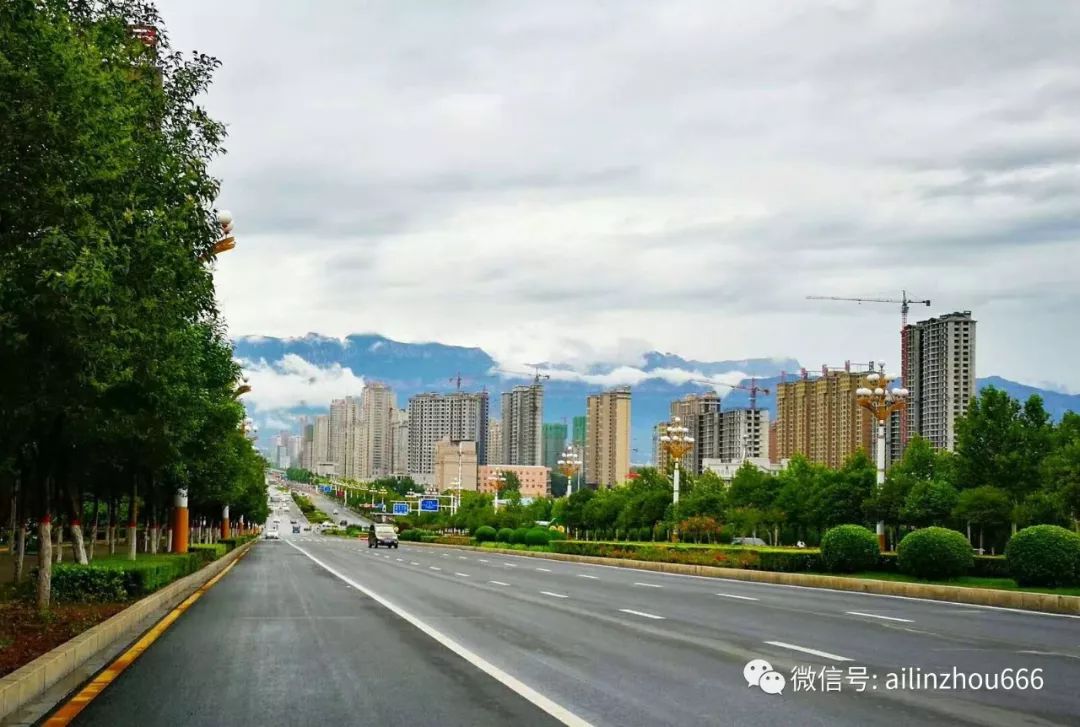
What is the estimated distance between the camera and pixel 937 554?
103ft

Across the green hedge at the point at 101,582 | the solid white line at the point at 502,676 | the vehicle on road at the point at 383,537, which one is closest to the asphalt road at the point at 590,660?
the solid white line at the point at 502,676

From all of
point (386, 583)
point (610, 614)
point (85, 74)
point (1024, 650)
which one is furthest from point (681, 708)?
point (386, 583)

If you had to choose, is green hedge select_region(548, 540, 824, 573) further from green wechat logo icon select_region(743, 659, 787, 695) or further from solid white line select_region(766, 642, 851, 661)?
green wechat logo icon select_region(743, 659, 787, 695)

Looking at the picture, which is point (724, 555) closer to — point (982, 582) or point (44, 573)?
point (982, 582)

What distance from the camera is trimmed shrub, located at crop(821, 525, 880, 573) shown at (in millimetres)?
35719

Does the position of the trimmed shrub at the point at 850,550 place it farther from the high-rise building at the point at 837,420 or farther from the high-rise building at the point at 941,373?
the high-rise building at the point at 837,420

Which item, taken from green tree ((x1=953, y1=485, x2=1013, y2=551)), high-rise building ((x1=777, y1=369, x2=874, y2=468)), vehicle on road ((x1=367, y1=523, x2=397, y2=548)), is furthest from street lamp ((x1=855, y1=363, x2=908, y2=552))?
high-rise building ((x1=777, y1=369, x2=874, y2=468))

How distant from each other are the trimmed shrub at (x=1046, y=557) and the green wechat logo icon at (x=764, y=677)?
16.2 m

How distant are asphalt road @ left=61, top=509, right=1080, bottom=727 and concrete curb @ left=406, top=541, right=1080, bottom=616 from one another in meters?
1.03

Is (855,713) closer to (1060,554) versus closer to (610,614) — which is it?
(610,614)

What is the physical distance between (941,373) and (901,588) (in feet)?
387

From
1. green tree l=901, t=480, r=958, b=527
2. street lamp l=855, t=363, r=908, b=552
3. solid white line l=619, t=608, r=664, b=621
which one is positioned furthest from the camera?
green tree l=901, t=480, r=958, b=527

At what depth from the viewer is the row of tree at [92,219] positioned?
451 inches

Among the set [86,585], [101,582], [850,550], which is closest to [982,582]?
[850,550]
